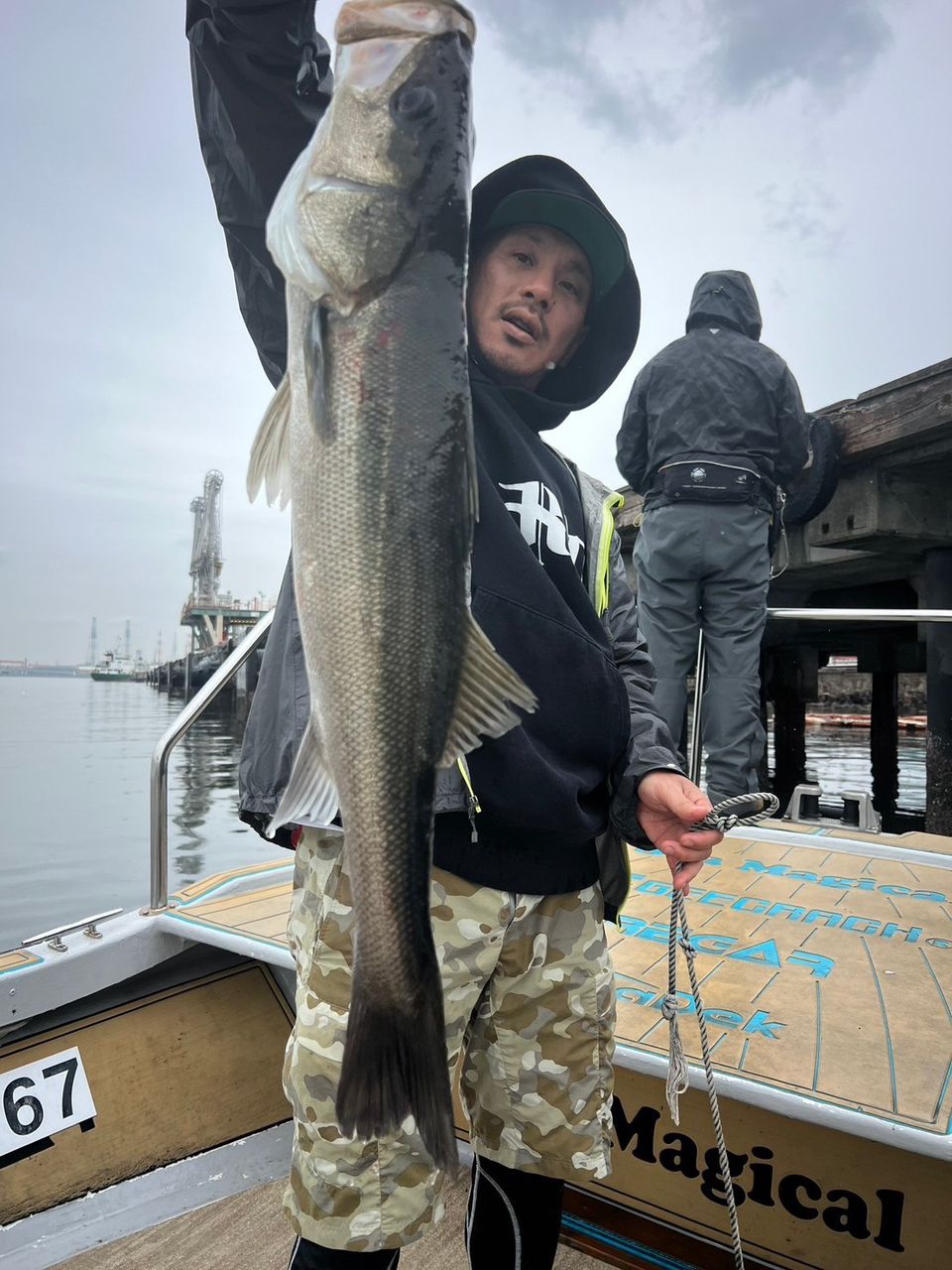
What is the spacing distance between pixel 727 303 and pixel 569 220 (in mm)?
3495

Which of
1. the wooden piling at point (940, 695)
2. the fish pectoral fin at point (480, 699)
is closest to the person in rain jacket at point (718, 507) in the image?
the fish pectoral fin at point (480, 699)

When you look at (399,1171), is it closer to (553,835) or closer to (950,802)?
(553,835)

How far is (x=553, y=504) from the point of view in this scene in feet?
6.60

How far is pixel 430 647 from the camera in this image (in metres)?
1.27

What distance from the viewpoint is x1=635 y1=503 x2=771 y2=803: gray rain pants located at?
15.9 ft

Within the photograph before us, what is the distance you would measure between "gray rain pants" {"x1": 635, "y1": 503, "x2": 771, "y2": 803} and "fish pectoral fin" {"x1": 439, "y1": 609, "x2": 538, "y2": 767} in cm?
376

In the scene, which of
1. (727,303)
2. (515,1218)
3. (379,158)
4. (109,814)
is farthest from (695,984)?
(109,814)

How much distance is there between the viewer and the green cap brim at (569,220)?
2.04 m

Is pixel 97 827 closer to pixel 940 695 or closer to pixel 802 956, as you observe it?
pixel 940 695

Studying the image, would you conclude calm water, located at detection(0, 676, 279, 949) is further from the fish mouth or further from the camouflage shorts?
the fish mouth

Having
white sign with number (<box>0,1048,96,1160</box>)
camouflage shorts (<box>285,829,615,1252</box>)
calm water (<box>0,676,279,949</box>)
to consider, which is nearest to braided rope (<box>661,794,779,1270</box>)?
camouflage shorts (<box>285,829,615,1252</box>)

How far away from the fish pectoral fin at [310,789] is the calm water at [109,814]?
9.25 meters

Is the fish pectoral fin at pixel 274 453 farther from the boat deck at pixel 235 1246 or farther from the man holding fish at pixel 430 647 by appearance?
the boat deck at pixel 235 1246

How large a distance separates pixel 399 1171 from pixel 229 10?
2.21 meters
